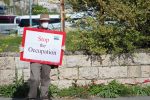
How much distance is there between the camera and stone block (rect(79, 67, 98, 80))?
977 centimetres

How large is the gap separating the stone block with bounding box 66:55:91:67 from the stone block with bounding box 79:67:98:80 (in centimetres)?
10

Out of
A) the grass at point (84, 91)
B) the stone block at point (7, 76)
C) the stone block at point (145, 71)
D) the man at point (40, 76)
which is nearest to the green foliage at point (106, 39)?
the stone block at point (145, 71)

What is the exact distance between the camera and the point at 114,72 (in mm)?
9867

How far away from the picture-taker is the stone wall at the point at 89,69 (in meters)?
9.62

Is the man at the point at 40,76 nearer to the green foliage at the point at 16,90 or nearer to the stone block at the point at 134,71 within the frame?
the green foliage at the point at 16,90

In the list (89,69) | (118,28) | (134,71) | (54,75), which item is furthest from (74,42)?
(134,71)

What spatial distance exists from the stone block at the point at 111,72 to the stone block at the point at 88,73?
4.6 inches

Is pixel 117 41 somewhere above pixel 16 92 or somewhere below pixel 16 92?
Result: above

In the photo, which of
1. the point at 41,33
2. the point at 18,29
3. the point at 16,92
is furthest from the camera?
the point at 18,29

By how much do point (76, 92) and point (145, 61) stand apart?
5.89ft

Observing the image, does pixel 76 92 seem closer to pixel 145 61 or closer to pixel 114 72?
pixel 114 72

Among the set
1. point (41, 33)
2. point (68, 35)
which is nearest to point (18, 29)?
point (68, 35)

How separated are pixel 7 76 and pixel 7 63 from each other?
0.98ft

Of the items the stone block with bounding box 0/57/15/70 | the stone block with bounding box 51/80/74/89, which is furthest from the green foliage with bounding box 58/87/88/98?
the stone block with bounding box 0/57/15/70
